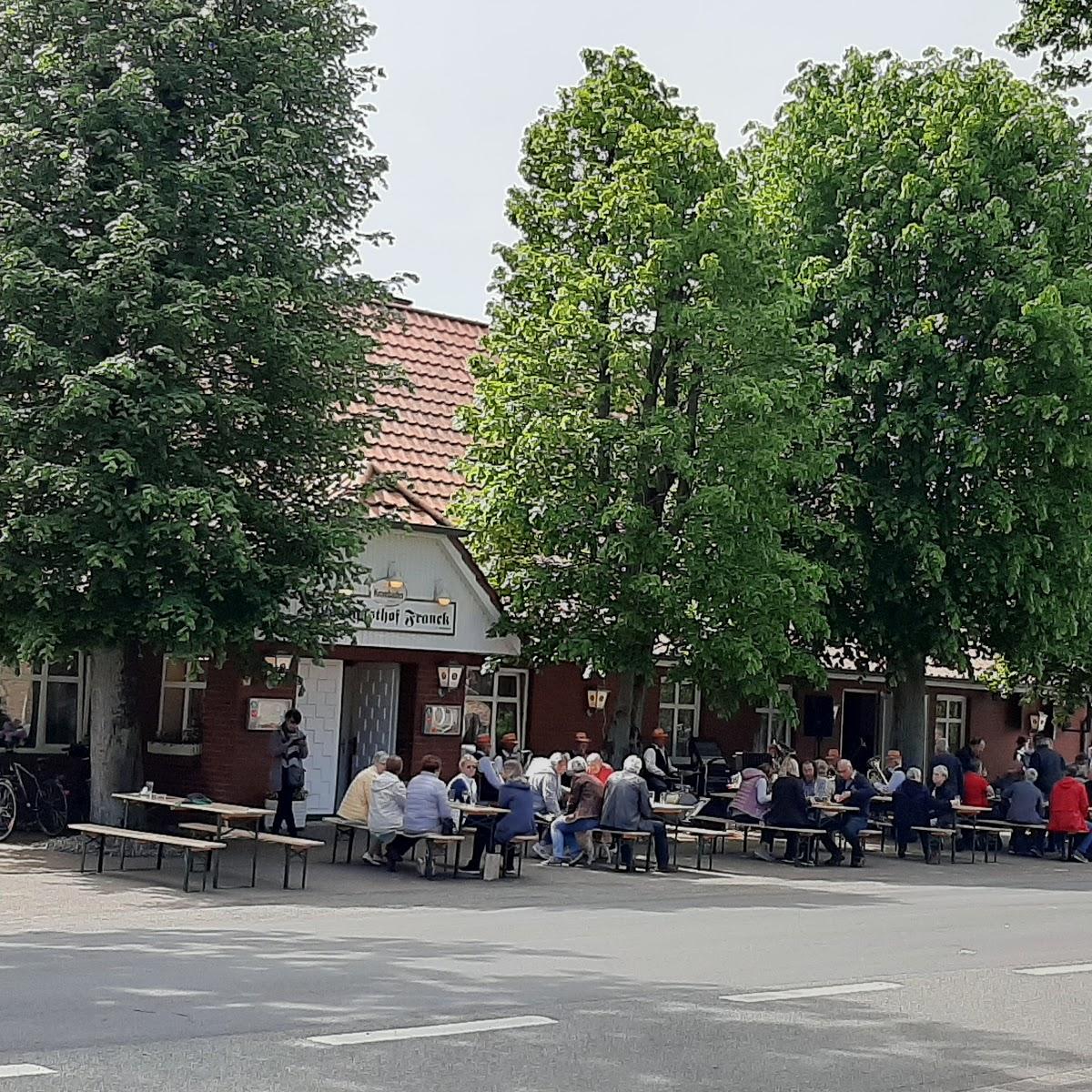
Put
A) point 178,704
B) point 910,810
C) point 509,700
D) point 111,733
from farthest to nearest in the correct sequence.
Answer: point 509,700 < point 910,810 < point 178,704 < point 111,733

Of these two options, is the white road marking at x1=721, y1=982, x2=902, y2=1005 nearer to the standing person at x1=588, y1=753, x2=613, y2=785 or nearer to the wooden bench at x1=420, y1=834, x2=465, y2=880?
the wooden bench at x1=420, y1=834, x2=465, y2=880

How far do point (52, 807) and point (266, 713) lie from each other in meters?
3.38

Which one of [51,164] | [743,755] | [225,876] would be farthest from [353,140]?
[743,755]

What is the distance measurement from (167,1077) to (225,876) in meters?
11.7

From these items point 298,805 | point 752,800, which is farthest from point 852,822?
point 298,805

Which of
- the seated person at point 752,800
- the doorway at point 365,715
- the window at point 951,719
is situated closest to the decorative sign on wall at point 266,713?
the doorway at point 365,715

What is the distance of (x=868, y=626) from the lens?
31.1 metres

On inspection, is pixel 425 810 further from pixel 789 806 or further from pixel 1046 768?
pixel 1046 768

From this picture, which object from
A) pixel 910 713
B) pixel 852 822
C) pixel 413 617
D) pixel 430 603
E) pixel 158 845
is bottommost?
pixel 158 845

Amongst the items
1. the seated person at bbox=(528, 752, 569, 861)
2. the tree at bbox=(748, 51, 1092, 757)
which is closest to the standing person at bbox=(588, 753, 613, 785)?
the seated person at bbox=(528, 752, 569, 861)

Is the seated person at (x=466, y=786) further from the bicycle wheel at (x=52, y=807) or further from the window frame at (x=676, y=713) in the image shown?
the window frame at (x=676, y=713)

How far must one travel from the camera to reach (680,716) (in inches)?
1382

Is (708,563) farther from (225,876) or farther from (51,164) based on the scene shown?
(51,164)

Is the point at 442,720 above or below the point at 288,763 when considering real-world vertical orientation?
above
